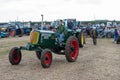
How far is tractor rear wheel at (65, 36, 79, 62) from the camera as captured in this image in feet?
41.8

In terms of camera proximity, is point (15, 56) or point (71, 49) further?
point (71, 49)

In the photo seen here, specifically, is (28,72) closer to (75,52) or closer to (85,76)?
(85,76)

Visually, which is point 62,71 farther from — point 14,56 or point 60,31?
point 60,31

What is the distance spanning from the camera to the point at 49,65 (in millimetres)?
11633

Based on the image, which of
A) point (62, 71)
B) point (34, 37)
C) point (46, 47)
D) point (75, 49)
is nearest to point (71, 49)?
point (75, 49)

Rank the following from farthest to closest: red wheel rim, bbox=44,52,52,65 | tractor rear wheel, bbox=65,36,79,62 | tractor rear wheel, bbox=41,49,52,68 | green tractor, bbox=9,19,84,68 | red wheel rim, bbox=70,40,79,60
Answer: red wheel rim, bbox=70,40,79,60 → tractor rear wheel, bbox=65,36,79,62 → green tractor, bbox=9,19,84,68 → red wheel rim, bbox=44,52,52,65 → tractor rear wheel, bbox=41,49,52,68

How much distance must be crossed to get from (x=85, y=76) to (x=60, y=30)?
4.06 m

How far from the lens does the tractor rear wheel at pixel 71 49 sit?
501 inches

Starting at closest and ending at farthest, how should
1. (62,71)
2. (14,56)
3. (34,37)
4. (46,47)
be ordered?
(62,71) < (34,37) < (14,56) < (46,47)

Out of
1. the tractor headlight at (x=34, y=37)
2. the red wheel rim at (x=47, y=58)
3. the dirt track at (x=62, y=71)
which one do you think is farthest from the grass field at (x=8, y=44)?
the red wheel rim at (x=47, y=58)

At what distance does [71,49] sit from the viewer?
519 inches

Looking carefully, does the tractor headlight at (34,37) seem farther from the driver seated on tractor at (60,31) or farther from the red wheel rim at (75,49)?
the red wheel rim at (75,49)

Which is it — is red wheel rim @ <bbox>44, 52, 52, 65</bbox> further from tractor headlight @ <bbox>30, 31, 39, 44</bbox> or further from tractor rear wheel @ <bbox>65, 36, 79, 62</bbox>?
tractor rear wheel @ <bbox>65, 36, 79, 62</bbox>

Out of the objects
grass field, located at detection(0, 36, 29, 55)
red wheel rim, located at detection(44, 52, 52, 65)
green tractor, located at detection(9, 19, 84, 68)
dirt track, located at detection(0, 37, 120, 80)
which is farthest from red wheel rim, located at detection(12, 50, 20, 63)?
grass field, located at detection(0, 36, 29, 55)
